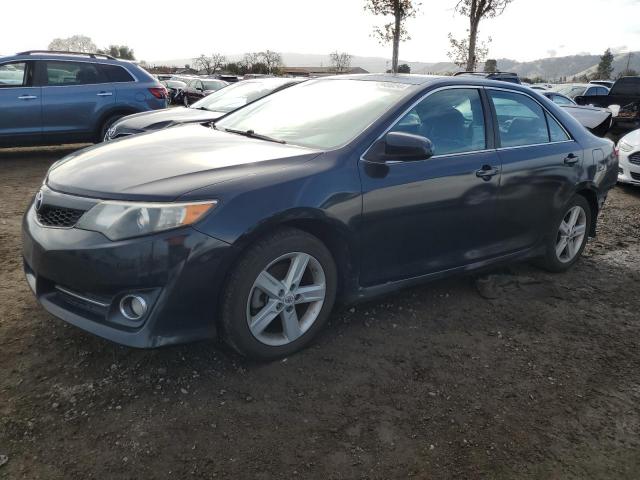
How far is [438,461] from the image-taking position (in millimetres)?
2289

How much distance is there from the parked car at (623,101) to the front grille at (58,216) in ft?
42.4

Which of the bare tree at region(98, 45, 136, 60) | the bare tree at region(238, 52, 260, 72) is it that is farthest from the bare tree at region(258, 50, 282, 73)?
the bare tree at region(98, 45, 136, 60)

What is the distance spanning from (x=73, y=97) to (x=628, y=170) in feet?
28.8

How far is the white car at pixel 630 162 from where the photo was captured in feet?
26.4

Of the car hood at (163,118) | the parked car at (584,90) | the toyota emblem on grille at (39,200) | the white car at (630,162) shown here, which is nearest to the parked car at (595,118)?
the white car at (630,162)

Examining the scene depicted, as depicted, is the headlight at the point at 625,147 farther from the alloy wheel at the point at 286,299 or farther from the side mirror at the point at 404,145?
the alloy wheel at the point at 286,299

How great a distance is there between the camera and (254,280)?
2.67 meters

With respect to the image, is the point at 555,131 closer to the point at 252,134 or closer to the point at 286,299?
the point at 252,134

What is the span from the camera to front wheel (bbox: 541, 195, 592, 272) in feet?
14.4

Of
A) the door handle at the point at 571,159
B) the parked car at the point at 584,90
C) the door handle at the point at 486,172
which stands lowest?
the door handle at the point at 486,172

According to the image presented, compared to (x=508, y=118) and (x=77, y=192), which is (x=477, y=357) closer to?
(x=508, y=118)

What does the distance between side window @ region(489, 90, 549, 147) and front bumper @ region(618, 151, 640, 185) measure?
4708 millimetres

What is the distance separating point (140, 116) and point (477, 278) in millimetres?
5198

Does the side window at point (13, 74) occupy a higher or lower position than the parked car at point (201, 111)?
higher
